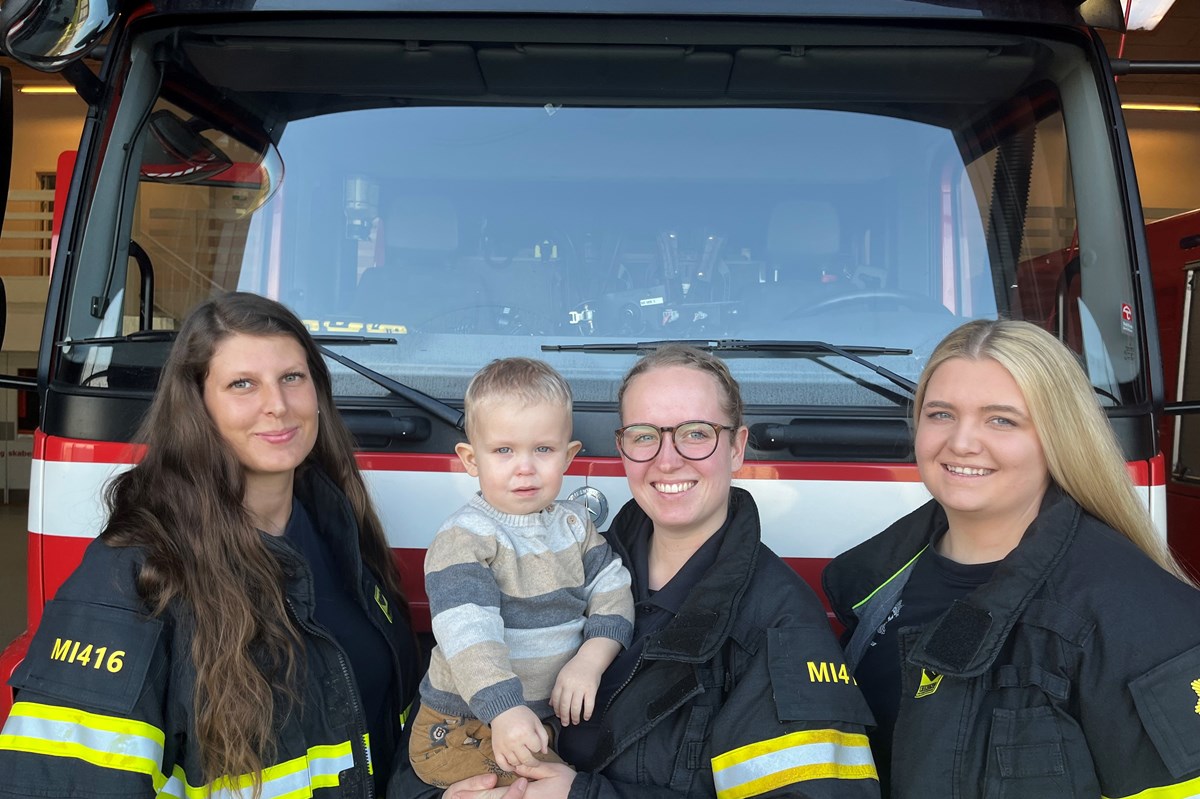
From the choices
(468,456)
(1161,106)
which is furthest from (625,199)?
(1161,106)

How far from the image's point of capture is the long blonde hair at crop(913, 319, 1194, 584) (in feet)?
5.99

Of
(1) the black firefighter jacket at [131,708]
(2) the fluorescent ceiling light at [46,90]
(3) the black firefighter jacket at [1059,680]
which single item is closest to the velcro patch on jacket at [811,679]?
(3) the black firefighter jacket at [1059,680]

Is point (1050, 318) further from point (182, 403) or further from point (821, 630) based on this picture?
point (182, 403)

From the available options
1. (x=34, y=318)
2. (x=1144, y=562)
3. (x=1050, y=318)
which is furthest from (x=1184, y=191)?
(x=34, y=318)

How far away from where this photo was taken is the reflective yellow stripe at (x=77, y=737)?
5.27ft

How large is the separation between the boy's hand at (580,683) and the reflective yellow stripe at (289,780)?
383mm

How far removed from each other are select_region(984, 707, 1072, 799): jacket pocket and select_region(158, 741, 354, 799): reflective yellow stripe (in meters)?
1.05

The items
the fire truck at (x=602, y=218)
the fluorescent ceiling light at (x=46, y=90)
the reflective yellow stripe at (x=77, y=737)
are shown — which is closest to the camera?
the reflective yellow stripe at (x=77, y=737)

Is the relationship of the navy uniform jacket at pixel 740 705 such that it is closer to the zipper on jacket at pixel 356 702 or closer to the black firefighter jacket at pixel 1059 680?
the black firefighter jacket at pixel 1059 680

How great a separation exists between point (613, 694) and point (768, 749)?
32 cm

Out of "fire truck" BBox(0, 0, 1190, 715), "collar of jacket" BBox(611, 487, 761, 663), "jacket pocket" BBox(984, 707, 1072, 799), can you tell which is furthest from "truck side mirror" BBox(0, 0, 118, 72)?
"jacket pocket" BBox(984, 707, 1072, 799)

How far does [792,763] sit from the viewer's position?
1.62 m

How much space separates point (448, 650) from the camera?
5.96 ft

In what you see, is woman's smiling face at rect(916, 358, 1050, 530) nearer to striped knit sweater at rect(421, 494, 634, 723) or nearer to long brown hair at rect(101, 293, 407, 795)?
striped knit sweater at rect(421, 494, 634, 723)
